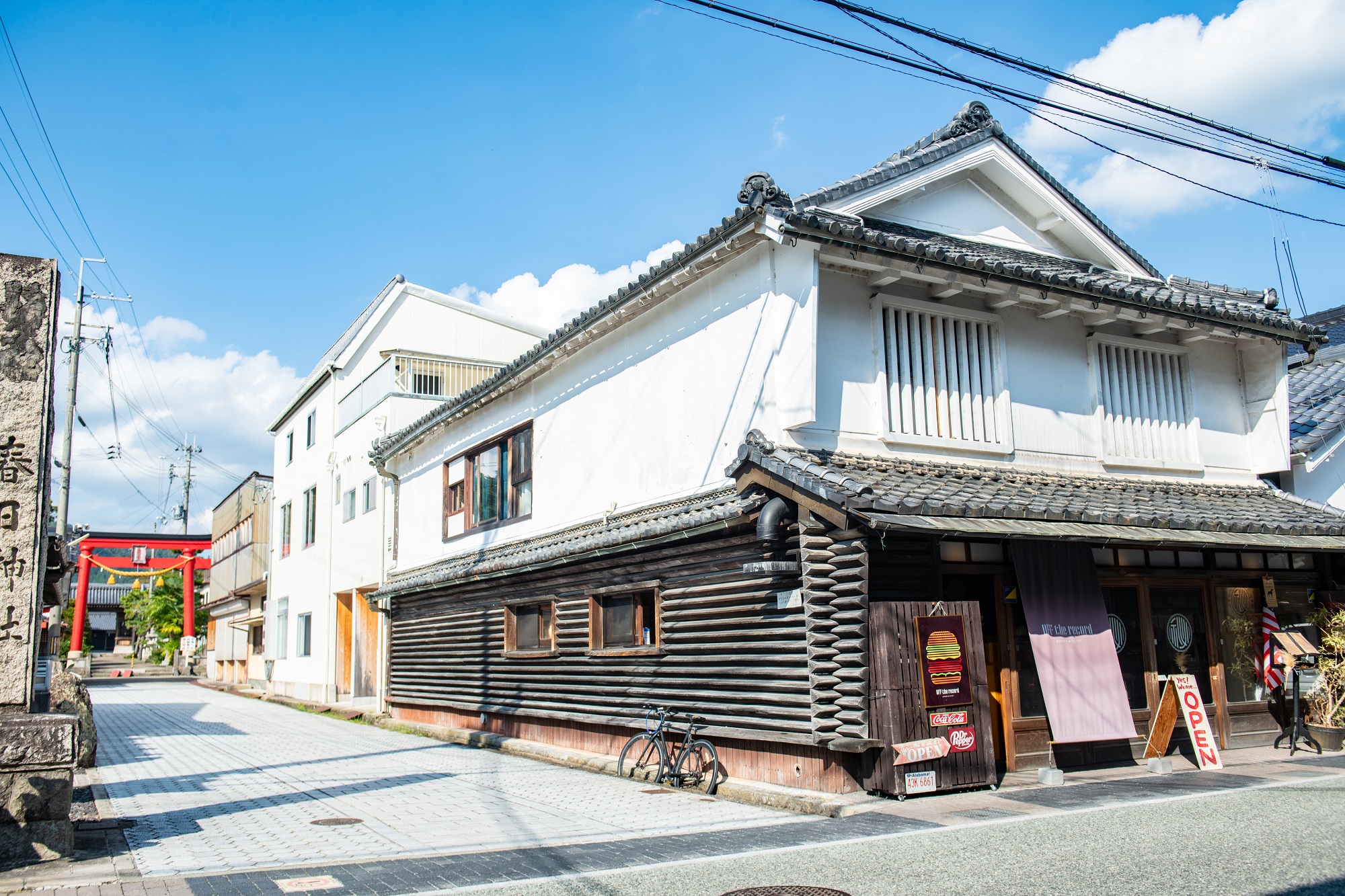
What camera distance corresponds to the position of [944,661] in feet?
30.3

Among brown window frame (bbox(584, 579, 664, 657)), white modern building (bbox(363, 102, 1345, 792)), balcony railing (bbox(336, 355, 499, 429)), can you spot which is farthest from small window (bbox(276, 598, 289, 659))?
brown window frame (bbox(584, 579, 664, 657))

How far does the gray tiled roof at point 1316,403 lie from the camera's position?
14.5 metres

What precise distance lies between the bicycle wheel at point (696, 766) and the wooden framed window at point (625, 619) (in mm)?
1374

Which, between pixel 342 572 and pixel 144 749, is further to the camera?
pixel 342 572

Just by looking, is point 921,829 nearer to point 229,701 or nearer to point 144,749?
point 144,749

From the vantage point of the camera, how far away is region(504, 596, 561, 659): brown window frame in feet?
45.9

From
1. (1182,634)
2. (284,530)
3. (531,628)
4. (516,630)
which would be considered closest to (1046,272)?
(1182,634)

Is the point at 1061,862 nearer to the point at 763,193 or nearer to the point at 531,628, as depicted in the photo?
the point at 763,193

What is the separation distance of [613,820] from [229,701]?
80.1 feet

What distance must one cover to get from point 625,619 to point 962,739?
476 centimetres

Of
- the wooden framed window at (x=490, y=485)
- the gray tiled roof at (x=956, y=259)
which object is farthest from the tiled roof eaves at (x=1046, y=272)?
the wooden framed window at (x=490, y=485)

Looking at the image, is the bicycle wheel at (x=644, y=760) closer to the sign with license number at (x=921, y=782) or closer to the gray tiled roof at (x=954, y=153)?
the sign with license number at (x=921, y=782)

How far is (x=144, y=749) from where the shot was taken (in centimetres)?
1582

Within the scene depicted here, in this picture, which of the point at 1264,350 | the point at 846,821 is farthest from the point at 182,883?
the point at 1264,350
